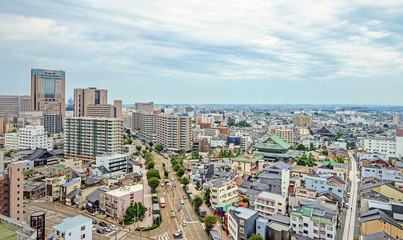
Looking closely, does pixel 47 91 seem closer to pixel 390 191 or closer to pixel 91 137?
pixel 91 137

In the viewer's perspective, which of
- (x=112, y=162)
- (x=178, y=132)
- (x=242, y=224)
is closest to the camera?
(x=242, y=224)

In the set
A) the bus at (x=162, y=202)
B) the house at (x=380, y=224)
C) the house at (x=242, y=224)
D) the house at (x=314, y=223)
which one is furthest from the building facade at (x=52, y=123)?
the house at (x=380, y=224)

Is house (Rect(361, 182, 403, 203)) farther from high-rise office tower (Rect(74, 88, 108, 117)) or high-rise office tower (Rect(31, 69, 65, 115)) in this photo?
high-rise office tower (Rect(31, 69, 65, 115))

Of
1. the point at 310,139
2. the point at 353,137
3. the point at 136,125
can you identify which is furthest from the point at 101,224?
the point at 353,137

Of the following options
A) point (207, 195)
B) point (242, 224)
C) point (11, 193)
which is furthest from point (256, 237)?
point (11, 193)

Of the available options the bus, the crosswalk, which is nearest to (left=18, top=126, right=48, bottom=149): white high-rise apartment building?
the bus

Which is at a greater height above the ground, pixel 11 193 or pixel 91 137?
pixel 91 137
